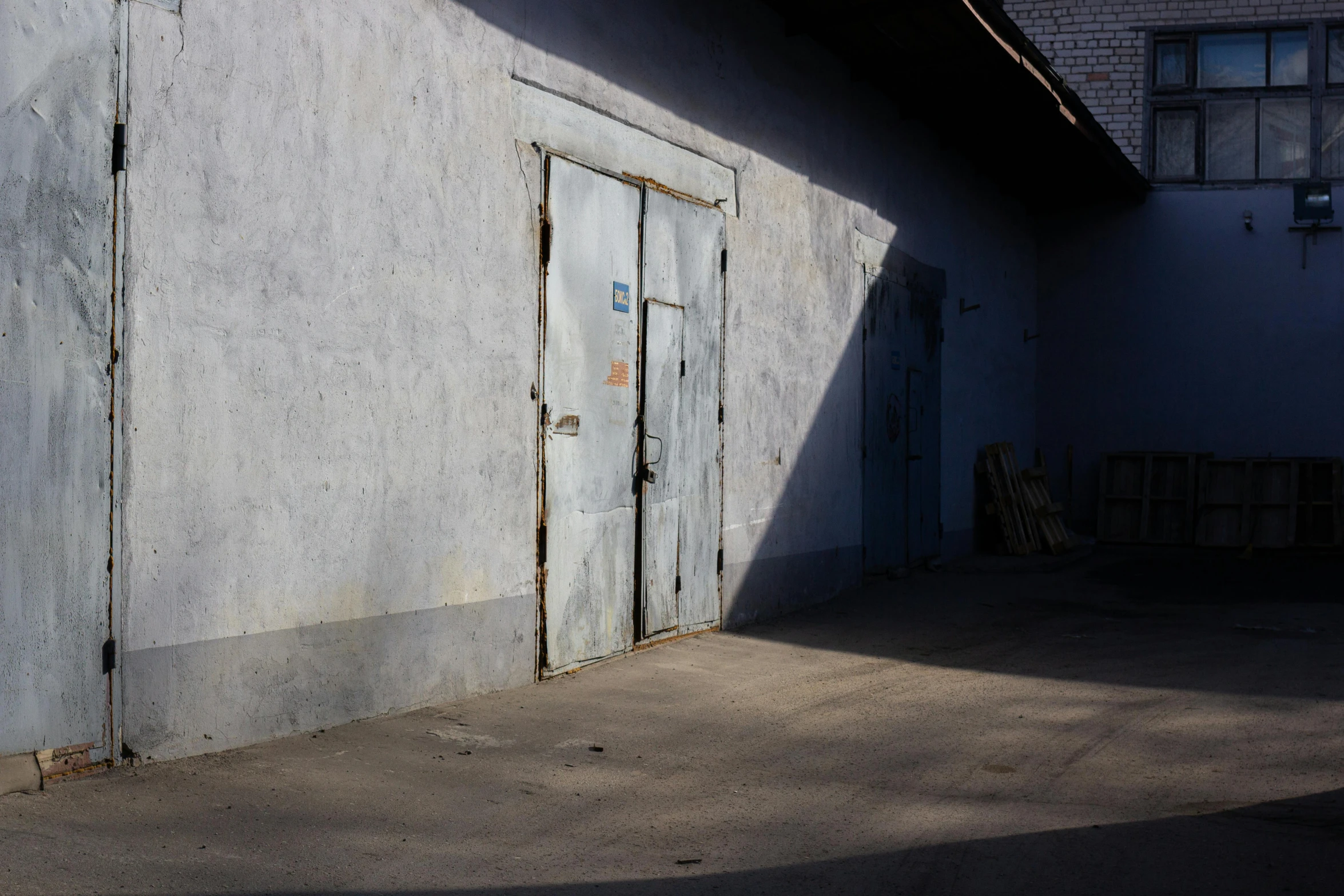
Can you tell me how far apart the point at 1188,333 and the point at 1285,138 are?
256 centimetres

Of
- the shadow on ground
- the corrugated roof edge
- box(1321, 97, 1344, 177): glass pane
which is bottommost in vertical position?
the shadow on ground

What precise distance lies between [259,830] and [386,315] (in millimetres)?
2139

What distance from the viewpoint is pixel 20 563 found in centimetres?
358

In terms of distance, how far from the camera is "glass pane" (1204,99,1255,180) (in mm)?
14070

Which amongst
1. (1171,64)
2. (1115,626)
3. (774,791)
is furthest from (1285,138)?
(774,791)

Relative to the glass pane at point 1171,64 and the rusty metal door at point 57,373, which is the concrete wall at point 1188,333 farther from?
the rusty metal door at point 57,373

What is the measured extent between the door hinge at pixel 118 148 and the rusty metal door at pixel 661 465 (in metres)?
3.19

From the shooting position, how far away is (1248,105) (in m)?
14.1

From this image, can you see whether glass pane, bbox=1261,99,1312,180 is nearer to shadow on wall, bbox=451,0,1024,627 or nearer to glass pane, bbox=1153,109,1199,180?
glass pane, bbox=1153,109,1199,180

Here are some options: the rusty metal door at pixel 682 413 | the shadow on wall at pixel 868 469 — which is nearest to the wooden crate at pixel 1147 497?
the shadow on wall at pixel 868 469

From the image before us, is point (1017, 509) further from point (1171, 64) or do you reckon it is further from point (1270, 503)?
point (1171, 64)

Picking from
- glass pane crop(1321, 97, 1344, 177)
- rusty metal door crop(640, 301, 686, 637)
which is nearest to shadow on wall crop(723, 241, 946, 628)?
rusty metal door crop(640, 301, 686, 637)

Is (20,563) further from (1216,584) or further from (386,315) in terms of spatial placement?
(1216,584)

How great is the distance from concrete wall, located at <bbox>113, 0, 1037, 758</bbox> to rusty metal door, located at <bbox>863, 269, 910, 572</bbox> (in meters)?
3.11
